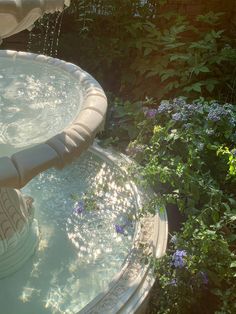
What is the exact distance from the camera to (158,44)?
3873 millimetres

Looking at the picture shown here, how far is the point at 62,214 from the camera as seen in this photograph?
109 inches

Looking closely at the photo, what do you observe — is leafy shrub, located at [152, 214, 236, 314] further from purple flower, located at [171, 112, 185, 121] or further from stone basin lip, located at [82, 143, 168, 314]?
purple flower, located at [171, 112, 185, 121]

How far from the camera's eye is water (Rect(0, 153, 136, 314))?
7.31ft

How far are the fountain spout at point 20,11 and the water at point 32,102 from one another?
1.61ft

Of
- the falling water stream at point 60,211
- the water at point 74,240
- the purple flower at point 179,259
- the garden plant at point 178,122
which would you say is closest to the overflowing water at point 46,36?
the garden plant at point 178,122

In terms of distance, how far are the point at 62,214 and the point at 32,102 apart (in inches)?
29.2

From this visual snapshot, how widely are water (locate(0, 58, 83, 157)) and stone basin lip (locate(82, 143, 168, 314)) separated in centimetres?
77

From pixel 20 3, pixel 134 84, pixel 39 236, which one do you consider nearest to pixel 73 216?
pixel 39 236

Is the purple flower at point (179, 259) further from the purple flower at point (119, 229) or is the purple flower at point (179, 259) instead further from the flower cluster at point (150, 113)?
the flower cluster at point (150, 113)

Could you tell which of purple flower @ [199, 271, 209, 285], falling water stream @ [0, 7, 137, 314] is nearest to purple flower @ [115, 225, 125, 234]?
falling water stream @ [0, 7, 137, 314]

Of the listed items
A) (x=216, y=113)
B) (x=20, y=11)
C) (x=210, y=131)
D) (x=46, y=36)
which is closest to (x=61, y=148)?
(x=20, y=11)

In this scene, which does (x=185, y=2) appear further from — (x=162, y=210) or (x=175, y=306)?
(x=175, y=306)

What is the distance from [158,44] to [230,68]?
0.64 metres

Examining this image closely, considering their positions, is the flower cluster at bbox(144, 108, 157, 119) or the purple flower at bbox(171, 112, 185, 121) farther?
the flower cluster at bbox(144, 108, 157, 119)
